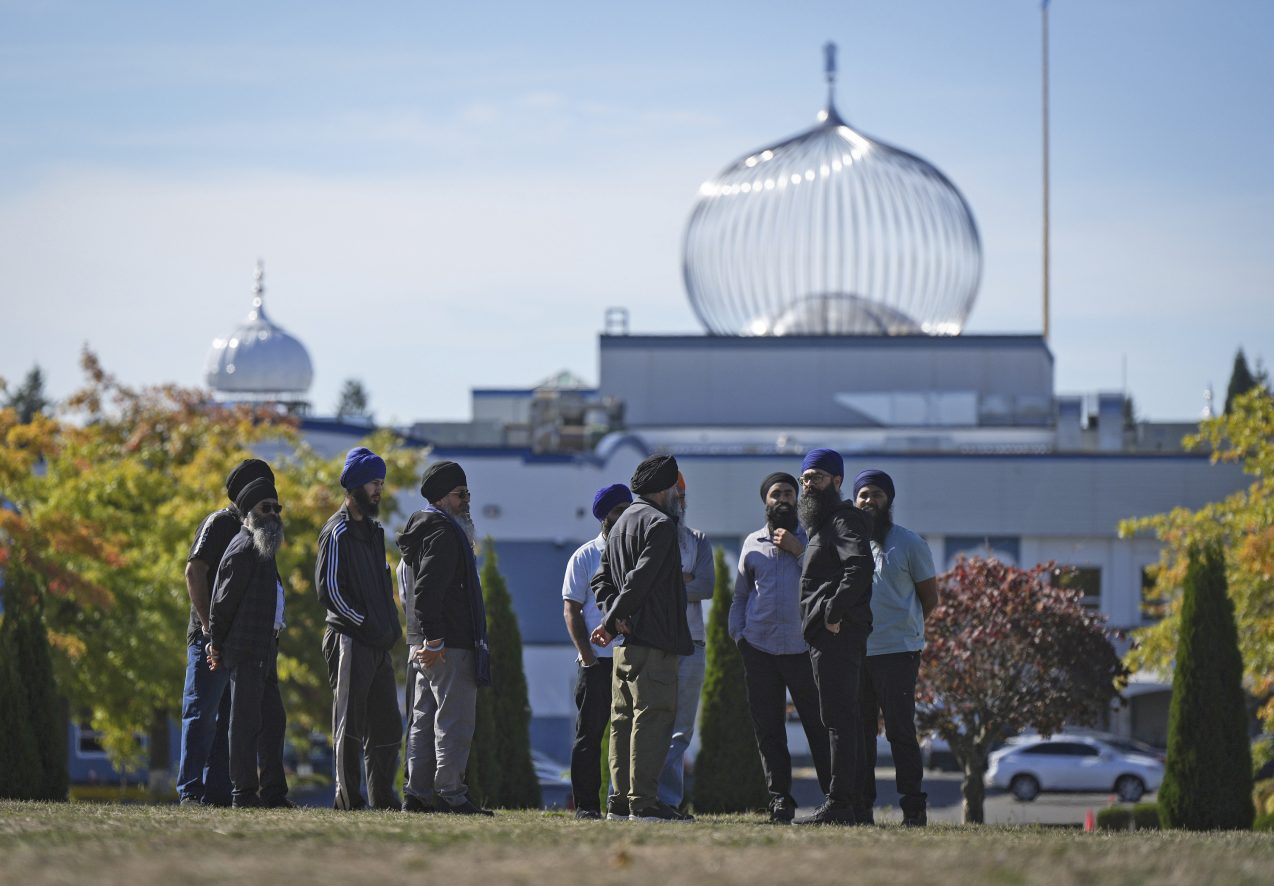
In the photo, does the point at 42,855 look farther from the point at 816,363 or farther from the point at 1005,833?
the point at 816,363

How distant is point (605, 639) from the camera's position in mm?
10719

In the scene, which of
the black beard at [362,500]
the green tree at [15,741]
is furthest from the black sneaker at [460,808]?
the green tree at [15,741]

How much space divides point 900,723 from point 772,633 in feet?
2.90

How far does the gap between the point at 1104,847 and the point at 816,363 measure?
143ft

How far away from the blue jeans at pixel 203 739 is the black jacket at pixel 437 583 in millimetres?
1348

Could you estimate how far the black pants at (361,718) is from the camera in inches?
434

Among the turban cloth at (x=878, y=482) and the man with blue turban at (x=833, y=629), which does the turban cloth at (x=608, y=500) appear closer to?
the man with blue turban at (x=833, y=629)

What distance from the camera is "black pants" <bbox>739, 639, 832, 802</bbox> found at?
11.0 m

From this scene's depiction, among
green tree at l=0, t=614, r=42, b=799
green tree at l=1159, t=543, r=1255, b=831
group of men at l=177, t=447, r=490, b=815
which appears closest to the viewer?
group of men at l=177, t=447, r=490, b=815

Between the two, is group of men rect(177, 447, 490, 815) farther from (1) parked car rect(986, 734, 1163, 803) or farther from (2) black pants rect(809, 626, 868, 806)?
(1) parked car rect(986, 734, 1163, 803)

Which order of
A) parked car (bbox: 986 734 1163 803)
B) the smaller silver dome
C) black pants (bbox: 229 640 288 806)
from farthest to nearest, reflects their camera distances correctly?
the smaller silver dome < parked car (bbox: 986 734 1163 803) < black pants (bbox: 229 640 288 806)

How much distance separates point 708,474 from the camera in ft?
154

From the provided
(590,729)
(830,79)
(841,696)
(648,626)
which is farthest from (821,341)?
(648,626)

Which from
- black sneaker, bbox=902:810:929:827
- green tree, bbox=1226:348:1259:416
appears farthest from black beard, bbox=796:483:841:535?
green tree, bbox=1226:348:1259:416
